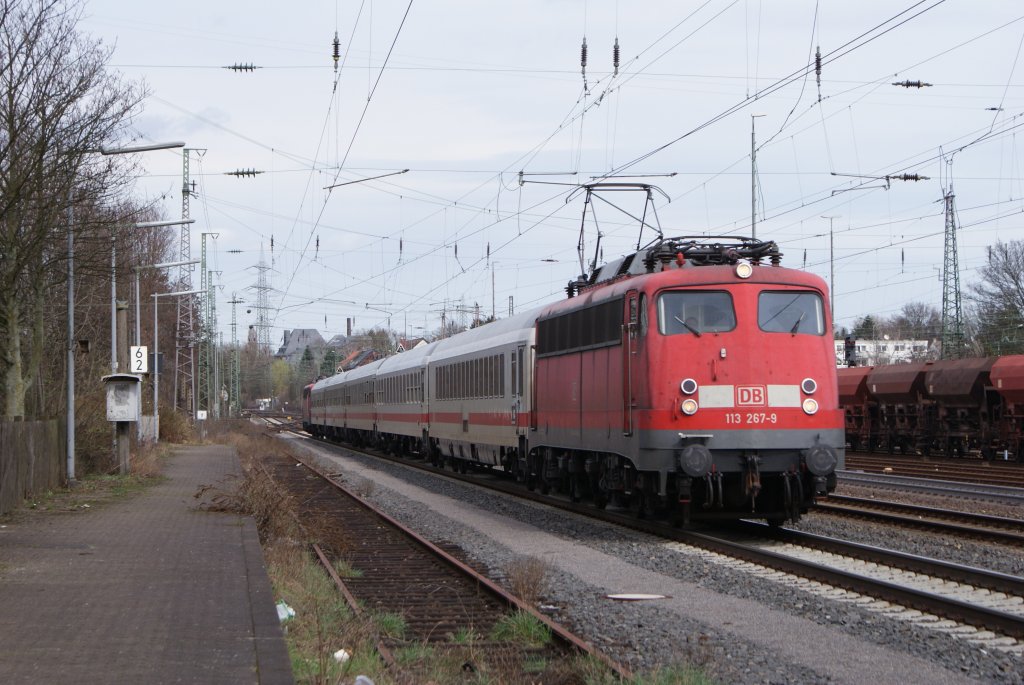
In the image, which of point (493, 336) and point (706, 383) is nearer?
point (706, 383)

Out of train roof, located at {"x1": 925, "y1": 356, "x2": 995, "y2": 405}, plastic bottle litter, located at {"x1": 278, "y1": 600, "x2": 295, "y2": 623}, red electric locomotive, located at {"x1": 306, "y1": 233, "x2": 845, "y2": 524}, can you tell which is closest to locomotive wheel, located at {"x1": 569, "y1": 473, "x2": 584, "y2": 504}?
red electric locomotive, located at {"x1": 306, "y1": 233, "x2": 845, "y2": 524}

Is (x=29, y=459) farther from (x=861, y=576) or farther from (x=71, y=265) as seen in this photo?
(x=861, y=576)

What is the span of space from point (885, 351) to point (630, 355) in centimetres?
12067

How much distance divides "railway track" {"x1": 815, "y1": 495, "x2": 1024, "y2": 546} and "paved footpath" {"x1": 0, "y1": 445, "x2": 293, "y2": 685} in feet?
27.7

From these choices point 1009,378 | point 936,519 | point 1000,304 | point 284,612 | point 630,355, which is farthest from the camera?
point 1000,304

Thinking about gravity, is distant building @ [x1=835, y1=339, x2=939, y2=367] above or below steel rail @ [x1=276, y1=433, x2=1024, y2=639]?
above

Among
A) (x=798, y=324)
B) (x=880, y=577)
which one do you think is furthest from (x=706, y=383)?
(x=880, y=577)

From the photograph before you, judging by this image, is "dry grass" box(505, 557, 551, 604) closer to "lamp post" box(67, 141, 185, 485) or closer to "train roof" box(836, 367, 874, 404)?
"lamp post" box(67, 141, 185, 485)

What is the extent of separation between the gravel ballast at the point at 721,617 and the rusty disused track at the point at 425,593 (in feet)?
1.44

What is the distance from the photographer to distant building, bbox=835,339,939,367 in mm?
93312

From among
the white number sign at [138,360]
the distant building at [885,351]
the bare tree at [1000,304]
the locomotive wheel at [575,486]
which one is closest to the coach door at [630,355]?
the locomotive wheel at [575,486]

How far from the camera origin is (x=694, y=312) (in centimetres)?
1488

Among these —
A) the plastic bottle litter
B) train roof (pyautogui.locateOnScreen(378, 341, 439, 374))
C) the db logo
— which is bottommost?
the plastic bottle litter

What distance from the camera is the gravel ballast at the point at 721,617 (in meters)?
8.19
